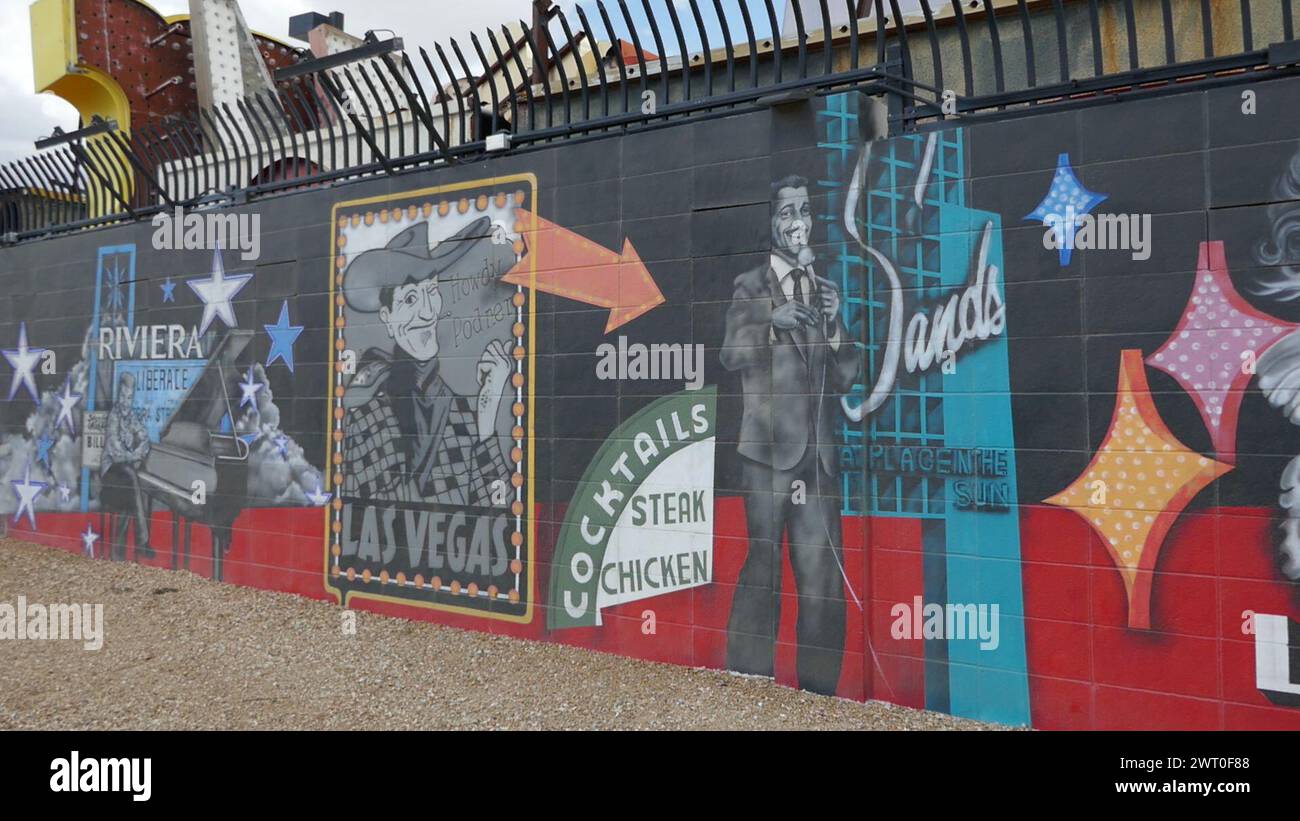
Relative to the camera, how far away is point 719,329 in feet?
18.0

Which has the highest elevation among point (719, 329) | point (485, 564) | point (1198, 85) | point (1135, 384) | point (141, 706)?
point (1198, 85)

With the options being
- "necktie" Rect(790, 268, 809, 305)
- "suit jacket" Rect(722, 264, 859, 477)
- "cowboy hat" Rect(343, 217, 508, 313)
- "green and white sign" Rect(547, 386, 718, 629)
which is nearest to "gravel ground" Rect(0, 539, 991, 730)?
"green and white sign" Rect(547, 386, 718, 629)

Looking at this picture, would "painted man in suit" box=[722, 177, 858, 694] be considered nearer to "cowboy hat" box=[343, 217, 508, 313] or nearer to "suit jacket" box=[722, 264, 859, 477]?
"suit jacket" box=[722, 264, 859, 477]

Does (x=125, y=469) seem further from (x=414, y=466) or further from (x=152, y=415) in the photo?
(x=414, y=466)

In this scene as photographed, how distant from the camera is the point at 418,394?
681 centimetres

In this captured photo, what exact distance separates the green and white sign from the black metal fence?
1.71 metres

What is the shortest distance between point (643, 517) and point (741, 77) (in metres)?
4.36

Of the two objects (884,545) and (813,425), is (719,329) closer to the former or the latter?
(813,425)

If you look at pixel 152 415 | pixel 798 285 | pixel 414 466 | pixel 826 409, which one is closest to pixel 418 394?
pixel 414 466

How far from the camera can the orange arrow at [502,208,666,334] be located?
19.1 feet

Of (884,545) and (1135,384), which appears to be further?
(884,545)

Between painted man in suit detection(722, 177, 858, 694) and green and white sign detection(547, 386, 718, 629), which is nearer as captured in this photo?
painted man in suit detection(722, 177, 858, 694)

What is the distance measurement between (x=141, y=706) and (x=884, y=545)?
3.76 m

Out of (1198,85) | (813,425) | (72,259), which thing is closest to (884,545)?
(813,425)
